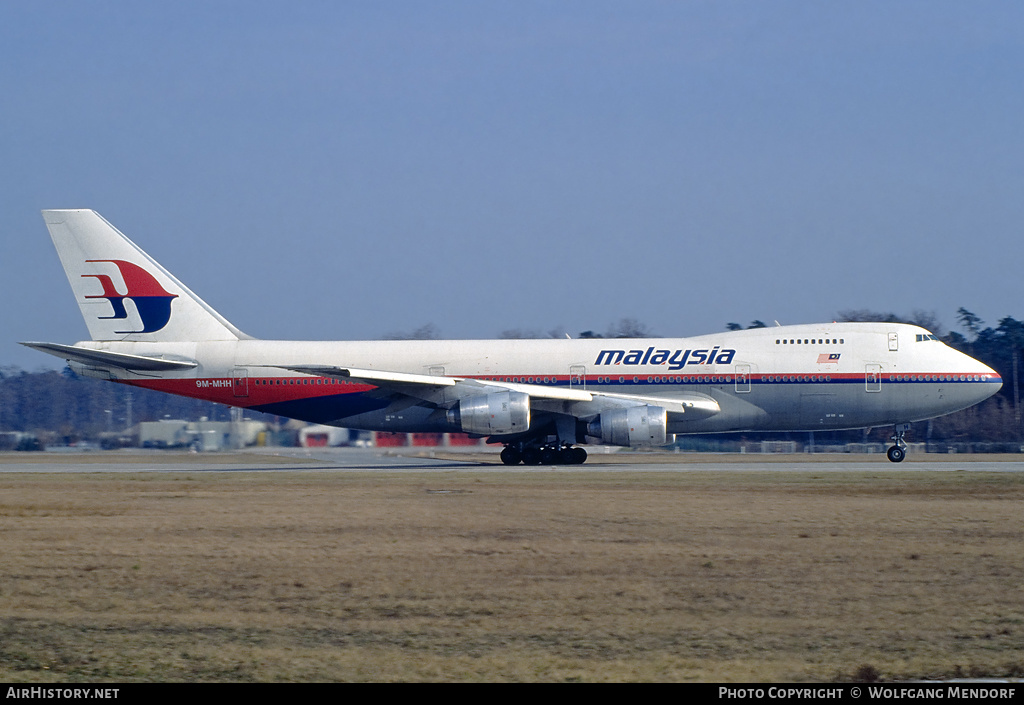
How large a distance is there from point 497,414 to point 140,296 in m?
13.7

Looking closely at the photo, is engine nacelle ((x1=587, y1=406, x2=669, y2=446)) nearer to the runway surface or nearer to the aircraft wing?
the aircraft wing

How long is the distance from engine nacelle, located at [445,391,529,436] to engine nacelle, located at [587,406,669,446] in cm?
268

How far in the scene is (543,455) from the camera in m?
36.4

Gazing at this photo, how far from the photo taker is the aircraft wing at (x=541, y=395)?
112ft

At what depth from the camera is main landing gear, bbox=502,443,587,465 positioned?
3631 centimetres

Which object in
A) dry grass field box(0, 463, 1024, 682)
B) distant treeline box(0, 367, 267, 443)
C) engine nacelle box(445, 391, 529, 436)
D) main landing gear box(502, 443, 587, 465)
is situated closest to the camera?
dry grass field box(0, 463, 1024, 682)

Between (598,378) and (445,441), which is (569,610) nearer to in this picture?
(598,378)

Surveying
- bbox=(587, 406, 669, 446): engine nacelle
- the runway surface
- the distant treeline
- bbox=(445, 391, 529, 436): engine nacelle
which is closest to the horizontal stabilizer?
the runway surface

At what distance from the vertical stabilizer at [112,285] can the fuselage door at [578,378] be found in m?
13.0

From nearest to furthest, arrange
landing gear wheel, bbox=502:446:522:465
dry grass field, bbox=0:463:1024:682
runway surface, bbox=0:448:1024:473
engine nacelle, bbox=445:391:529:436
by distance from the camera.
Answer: dry grass field, bbox=0:463:1024:682 < runway surface, bbox=0:448:1024:473 < engine nacelle, bbox=445:391:529:436 < landing gear wheel, bbox=502:446:522:465

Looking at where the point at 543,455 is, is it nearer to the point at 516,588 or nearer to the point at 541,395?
the point at 541,395

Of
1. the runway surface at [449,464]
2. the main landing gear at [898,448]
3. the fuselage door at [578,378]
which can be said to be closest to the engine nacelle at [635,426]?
the runway surface at [449,464]

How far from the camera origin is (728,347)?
3569cm

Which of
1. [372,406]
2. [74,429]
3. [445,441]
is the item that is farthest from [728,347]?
[74,429]
